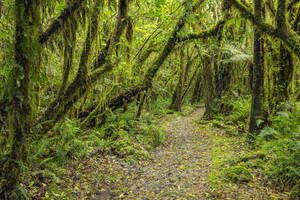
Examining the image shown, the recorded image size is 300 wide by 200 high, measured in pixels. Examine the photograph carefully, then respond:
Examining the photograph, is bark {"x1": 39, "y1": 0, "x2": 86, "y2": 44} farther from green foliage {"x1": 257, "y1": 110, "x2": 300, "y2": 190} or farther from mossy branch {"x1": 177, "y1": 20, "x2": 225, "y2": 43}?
mossy branch {"x1": 177, "y1": 20, "x2": 225, "y2": 43}

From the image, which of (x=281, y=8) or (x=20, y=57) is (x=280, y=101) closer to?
(x=281, y=8)

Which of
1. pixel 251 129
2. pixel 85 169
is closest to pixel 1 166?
pixel 85 169

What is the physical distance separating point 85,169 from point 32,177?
1381 millimetres

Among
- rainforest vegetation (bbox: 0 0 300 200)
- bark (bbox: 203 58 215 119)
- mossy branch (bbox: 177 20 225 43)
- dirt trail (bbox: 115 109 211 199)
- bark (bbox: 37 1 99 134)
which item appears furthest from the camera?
bark (bbox: 203 58 215 119)

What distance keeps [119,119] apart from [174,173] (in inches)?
168

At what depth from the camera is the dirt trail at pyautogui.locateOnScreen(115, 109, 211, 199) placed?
14.0 feet

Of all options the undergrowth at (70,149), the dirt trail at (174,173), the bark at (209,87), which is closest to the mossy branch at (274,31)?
the dirt trail at (174,173)

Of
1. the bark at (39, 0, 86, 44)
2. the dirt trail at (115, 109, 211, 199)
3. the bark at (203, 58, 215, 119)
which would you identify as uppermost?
the bark at (39, 0, 86, 44)

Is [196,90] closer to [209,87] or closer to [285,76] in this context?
[209,87]

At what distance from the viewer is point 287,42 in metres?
4.82

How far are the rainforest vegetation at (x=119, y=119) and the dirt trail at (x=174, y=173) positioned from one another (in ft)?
0.11

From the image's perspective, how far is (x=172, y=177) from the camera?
16.4ft

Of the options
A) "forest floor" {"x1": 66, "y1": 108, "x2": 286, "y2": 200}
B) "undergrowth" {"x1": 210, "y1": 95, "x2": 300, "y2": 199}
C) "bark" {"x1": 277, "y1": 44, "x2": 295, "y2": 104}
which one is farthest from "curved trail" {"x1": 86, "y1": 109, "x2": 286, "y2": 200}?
"bark" {"x1": 277, "y1": 44, "x2": 295, "y2": 104}

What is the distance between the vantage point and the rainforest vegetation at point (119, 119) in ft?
9.70
